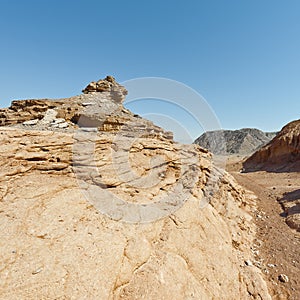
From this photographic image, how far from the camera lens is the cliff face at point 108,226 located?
124 inches

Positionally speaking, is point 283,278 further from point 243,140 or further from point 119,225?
point 243,140

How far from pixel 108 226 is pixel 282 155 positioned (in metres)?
32.3

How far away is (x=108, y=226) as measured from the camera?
13.8 feet

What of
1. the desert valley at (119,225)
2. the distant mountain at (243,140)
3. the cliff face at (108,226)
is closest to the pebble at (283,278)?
the desert valley at (119,225)

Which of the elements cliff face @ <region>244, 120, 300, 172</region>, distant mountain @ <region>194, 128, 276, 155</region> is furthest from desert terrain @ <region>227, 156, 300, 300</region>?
distant mountain @ <region>194, 128, 276, 155</region>

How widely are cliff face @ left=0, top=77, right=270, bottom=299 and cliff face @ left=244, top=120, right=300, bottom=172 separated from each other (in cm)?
2330

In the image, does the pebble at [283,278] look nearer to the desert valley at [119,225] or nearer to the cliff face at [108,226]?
the desert valley at [119,225]

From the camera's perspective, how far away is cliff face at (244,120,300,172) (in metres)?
25.9

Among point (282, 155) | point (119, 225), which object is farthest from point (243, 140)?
point (119, 225)

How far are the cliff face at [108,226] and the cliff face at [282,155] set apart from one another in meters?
23.3

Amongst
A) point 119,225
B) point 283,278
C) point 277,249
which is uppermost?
point 119,225

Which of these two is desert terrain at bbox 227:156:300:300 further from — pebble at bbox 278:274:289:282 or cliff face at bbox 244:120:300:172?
cliff face at bbox 244:120:300:172

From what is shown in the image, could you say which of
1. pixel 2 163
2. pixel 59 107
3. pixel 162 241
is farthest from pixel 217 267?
pixel 59 107

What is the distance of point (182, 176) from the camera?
7.20 m
